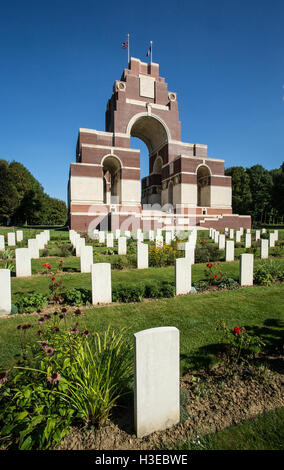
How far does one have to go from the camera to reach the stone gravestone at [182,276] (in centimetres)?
561

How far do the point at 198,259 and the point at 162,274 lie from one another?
2792 mm

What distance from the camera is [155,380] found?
6.35ft

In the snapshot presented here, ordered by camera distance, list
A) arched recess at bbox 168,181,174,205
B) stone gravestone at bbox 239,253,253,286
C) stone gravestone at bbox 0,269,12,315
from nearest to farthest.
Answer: stone gravestone at bbox 0,269,12,315, stone gravestone at bbox 239,253,253,286, arched recess at bbox 168,181,174,205

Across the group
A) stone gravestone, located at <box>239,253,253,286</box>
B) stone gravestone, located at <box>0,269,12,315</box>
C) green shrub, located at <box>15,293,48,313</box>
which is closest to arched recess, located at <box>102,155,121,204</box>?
stone gravestone, located at <box>239,253,253,286</box>

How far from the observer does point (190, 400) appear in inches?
89.8

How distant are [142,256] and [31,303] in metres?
4.47

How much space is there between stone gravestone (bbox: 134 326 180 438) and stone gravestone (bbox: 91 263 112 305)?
3.20m

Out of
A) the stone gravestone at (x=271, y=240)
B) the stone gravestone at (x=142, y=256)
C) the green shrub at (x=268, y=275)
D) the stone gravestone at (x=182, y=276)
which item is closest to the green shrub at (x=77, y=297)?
the stone gravestone at (x=182, y=276)

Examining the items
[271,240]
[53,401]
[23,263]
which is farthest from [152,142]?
[53,401]

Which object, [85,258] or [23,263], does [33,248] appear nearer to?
[23,263]

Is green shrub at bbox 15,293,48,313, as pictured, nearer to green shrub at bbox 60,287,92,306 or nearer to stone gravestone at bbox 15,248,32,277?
green shrub at bbox 60,287,92,306

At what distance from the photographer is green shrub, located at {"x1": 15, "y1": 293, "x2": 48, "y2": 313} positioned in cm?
455

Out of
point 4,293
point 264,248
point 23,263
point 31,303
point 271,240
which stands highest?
point 271,240

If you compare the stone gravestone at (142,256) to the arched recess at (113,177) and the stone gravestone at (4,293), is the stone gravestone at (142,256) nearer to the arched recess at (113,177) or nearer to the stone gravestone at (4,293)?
the stone gravestone at (4,293)
